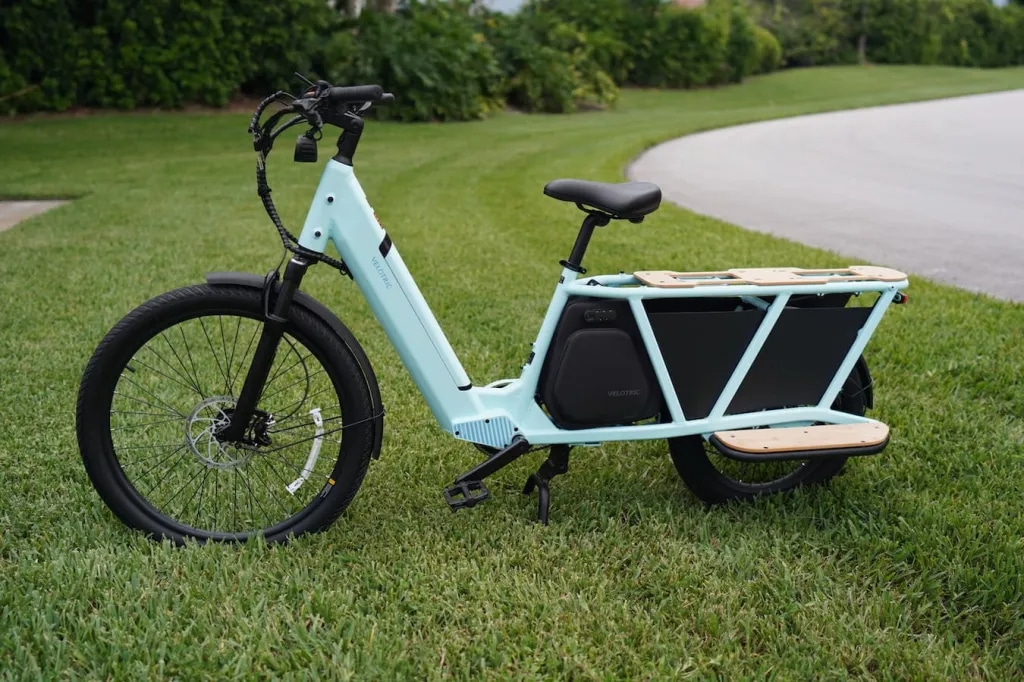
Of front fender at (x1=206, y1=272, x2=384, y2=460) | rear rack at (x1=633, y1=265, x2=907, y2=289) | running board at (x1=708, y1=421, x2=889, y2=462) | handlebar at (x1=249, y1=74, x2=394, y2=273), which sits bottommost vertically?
running board at (x1=708, y1=421, x2=889, y2=462)

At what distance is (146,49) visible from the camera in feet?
49.6

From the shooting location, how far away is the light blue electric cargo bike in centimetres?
255

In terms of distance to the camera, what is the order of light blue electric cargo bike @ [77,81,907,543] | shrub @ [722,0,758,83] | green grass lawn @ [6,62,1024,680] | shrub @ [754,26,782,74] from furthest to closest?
shrub @ [754,26,782,74]
shrub @ [722,0,758,83]
light blue electric cargo bike @ [77,81,907,543]
green grass lawn @ [6,62,1024,680]

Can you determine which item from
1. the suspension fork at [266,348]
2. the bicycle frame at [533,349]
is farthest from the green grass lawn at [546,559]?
the suspension fork at [266,348]

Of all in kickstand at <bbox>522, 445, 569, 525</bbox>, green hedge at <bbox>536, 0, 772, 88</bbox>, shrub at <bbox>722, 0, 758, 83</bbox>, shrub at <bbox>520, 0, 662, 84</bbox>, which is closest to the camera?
kickstand at <bbox>522, 445, 569, 525</bbox>

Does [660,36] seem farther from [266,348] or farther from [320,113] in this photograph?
[266,348]

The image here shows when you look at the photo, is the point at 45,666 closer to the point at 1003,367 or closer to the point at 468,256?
the point at 1003,367

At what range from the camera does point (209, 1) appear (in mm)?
15242

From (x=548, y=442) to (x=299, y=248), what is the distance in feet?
3.19

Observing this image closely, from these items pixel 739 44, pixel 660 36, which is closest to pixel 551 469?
pixel 660 36

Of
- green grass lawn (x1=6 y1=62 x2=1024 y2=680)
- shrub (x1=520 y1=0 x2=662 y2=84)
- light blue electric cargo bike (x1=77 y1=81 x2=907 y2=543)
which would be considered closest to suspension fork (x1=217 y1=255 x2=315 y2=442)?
light blue electric cargo bike (x1=77 y1=81 x2=907 y2=543)

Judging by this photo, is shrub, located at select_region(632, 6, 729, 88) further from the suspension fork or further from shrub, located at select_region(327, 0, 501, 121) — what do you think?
the suspension fork

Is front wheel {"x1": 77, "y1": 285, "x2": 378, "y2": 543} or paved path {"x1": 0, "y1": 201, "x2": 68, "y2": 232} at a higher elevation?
front wheel {"x1": 77, "y1": 285, "x2": 378, "y2": 543}

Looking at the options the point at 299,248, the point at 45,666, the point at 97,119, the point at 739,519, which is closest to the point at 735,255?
the point at 739,519
